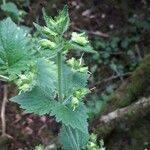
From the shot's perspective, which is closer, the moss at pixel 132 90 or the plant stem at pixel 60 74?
the plant stem at pixel 60 74

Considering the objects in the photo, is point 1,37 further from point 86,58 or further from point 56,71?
point 86,58

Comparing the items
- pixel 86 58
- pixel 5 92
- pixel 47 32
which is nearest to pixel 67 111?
pixel 47 32

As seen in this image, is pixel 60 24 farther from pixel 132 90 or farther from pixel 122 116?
pixel 132 90

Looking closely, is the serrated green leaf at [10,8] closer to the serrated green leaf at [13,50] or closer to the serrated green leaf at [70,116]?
the serrated green leaf at [13,50]

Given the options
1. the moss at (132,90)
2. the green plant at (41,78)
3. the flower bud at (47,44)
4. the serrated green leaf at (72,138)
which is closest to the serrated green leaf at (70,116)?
the green plant at (41,78)

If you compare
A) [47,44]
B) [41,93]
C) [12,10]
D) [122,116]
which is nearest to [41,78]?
[41,93]
